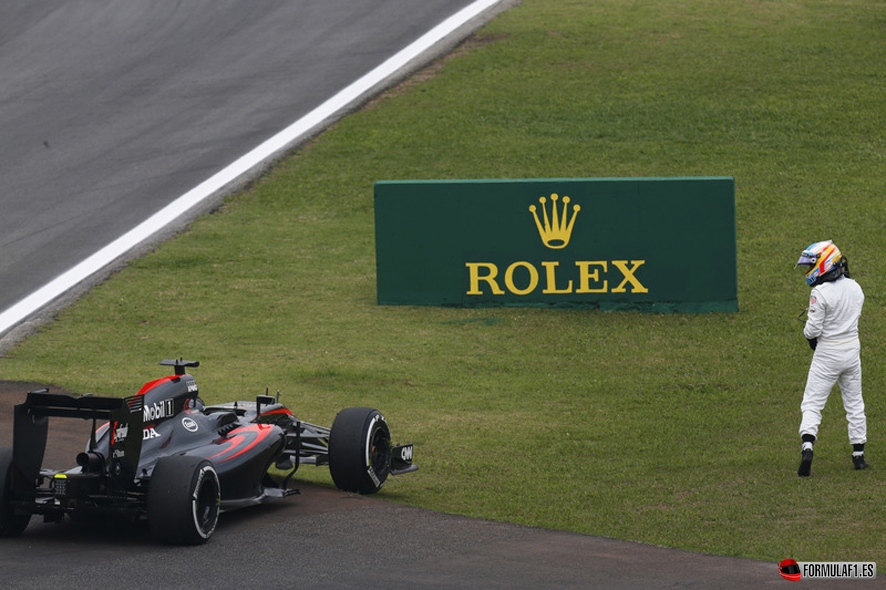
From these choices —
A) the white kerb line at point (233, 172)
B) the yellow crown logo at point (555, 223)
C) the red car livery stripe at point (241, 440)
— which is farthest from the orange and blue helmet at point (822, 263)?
the white kerb line at point (233, 172)

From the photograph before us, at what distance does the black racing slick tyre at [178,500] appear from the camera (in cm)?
977

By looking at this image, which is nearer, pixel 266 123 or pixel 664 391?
pixel 664 391

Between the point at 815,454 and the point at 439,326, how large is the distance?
7.30 m

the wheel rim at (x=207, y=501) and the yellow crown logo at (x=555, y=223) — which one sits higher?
the yellow crown logo at (x=555, y=223)

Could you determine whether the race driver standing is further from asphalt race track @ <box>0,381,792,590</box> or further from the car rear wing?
the car rear wing

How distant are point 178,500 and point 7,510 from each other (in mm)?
1397

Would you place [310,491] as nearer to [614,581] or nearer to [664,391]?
[614,581]

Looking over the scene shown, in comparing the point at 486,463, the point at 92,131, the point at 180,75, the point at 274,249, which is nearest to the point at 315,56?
the point at 180,75

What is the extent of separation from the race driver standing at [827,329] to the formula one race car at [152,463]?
4301 millimetres

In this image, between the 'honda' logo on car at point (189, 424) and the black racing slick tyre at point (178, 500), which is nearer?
the black racing slick tyre at point (178, 500)

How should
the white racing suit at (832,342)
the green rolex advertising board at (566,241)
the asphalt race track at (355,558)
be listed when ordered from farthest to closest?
the green rolex advertising board at (566,241) → the white racing suit at (832,342) → the asphalt race track at (355,558)

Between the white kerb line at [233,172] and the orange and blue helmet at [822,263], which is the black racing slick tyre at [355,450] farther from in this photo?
the white kerb line at [233,172]

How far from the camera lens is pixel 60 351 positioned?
1830 centimetres

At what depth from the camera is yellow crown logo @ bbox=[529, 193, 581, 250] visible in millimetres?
19875
